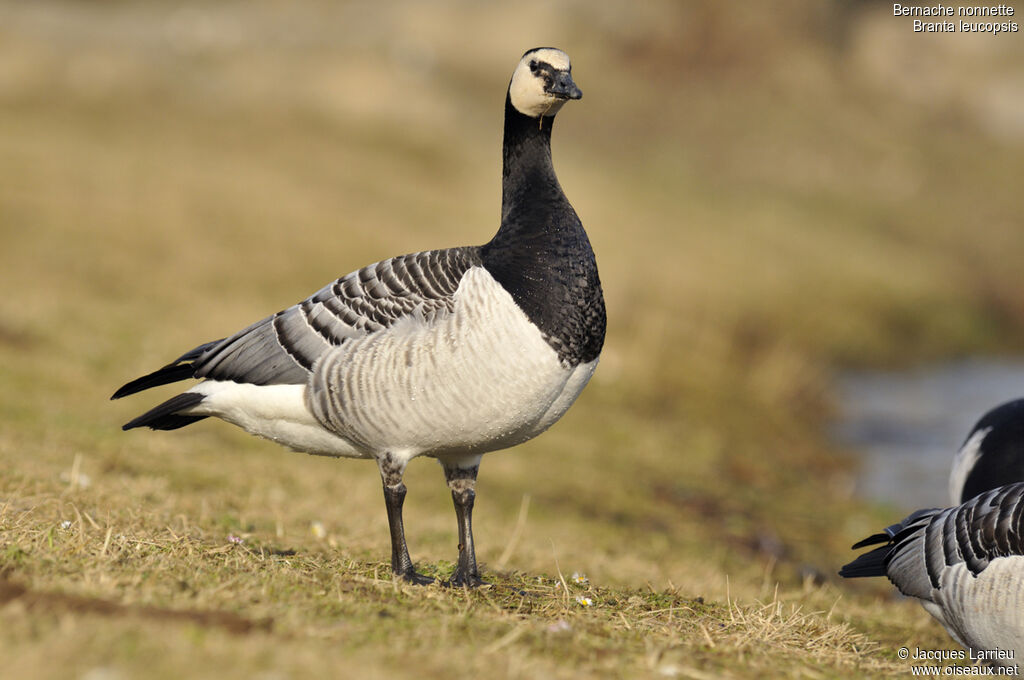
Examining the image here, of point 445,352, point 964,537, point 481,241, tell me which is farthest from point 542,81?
point 481,241

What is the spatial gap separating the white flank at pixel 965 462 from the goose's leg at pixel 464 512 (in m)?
4.38

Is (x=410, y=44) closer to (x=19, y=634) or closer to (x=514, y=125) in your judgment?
(x=514, y=125)

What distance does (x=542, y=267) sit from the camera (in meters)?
5.75

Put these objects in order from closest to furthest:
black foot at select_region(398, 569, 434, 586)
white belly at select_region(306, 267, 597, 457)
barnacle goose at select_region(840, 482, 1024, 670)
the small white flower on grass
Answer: the small white flower on grass
white belly at select_region(306, 267, 597, 457)
black foot at select_region(398, 569, 434, 586)
barnacle goose at select_region(840, 482, 1024, 670)

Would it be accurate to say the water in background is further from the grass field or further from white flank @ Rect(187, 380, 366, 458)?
white flank @ Rect(187, 380, 366, 458)

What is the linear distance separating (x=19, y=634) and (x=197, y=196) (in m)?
17.5

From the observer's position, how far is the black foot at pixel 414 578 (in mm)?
5762

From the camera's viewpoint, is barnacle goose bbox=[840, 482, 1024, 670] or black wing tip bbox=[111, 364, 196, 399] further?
black wing tip bbox=[111, 364, 196, 399]

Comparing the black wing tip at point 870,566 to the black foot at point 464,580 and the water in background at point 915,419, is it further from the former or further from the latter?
the water in background at point 915,419

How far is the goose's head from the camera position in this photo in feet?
20.0

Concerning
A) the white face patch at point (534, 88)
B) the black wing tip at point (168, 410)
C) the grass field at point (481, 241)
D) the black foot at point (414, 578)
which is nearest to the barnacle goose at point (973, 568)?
the grass field at point (481, 241)

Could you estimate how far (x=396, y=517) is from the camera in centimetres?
595

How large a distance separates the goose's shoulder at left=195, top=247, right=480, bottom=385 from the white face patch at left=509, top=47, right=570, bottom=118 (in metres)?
1.01

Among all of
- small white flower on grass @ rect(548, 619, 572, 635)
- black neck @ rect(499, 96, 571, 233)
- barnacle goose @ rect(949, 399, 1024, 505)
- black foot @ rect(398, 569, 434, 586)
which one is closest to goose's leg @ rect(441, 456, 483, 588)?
black foot @ rect(398, 569, 434, 586)
